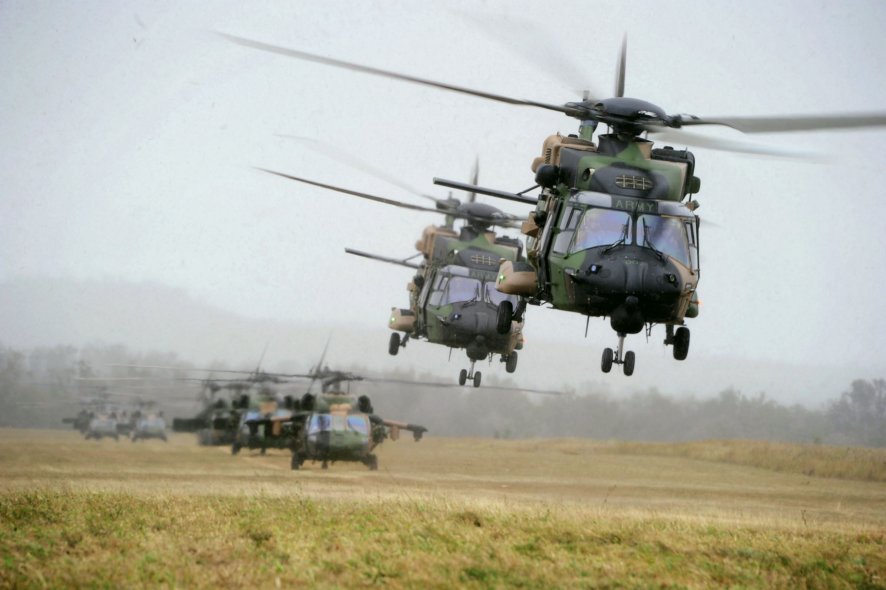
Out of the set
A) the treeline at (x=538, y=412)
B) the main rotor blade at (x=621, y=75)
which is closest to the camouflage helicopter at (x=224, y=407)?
the treeline at (x=538, y=412)

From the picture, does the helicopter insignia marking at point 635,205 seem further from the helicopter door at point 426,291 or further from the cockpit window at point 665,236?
the helicopter door at point 426,291

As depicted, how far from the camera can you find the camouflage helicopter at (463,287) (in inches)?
998

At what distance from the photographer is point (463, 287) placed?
2608cm

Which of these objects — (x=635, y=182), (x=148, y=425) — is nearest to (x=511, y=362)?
(x=635, y=182)

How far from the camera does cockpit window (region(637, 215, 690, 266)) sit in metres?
17.3

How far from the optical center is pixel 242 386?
4962cm

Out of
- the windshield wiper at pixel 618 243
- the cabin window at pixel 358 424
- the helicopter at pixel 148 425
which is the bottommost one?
the helicopter at pixel 148 425

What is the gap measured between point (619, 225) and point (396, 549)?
711 centimetres

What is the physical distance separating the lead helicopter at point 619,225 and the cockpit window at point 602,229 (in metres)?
0.02

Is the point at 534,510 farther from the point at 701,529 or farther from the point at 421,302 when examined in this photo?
the point at 421,302

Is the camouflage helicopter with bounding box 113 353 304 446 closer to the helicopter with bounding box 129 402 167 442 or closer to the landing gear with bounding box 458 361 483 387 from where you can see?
the helicopter with bounding box 129 402 167 442

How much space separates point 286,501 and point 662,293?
6.80 metres

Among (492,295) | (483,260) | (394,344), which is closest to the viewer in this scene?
(492,295)

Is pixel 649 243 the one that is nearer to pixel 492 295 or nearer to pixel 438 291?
pixel 492 295
